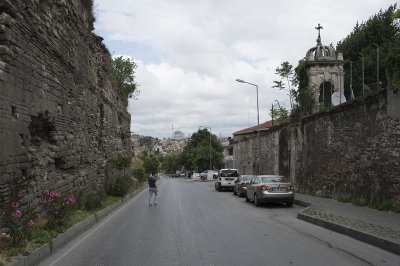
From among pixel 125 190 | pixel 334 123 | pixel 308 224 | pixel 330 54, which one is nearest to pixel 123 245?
pixel 308 224

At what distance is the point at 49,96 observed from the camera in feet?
36.8

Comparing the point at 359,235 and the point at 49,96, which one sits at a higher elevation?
the point at 49,96

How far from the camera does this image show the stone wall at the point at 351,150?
42.1ft

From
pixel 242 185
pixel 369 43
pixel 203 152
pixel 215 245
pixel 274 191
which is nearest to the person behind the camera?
pixel 215 245

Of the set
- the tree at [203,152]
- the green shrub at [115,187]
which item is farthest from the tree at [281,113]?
the tree at [203,152]

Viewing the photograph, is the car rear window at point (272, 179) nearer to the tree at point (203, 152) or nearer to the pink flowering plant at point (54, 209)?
the pink flowering plant at point (54, 209)

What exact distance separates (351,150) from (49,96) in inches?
491

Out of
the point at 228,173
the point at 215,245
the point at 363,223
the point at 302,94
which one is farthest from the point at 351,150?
the point at 228,173

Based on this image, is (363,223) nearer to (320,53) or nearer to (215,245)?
(215,245)

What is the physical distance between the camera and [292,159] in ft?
81.1

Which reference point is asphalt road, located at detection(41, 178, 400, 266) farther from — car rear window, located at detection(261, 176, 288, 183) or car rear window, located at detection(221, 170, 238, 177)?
car rear window, located at detection(221, 170, 238, 177)

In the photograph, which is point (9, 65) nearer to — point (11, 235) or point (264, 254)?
point (11, 235)

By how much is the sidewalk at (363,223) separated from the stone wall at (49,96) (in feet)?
26.6

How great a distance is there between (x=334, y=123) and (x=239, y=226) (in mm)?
9795
